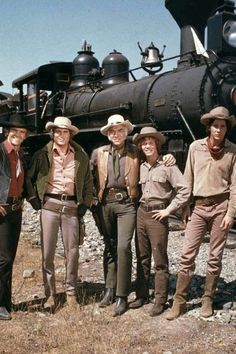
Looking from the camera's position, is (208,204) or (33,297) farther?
(33,297)

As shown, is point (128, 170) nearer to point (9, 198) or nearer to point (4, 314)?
point (9, 198)

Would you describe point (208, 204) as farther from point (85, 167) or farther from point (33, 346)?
point (33, 346)

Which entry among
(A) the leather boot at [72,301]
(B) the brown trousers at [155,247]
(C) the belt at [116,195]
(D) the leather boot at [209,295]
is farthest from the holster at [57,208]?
(D) the leather boot at [209,295]

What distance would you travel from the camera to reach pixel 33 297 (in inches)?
203

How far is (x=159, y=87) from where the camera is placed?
31.0ft

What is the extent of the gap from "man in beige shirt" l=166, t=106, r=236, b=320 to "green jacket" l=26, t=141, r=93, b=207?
1104mm

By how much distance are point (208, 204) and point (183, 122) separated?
444 cm

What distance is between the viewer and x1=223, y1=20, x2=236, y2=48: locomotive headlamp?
28.6 feet

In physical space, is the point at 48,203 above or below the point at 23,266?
above

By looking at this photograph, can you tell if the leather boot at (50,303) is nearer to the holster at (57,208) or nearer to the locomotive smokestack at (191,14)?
the holster at (57,208)

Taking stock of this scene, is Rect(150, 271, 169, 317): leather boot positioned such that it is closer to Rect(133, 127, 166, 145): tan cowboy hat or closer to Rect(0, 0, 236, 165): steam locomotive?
Rect(133, 127, 166, 145): tan cowboy hat

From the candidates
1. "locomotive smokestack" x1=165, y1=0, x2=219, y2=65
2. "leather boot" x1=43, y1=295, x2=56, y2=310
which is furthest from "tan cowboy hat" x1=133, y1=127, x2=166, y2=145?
"locomotive smokestack" x1=165, y1=0, x2=219, y2=65

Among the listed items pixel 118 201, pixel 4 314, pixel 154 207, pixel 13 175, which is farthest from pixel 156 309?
pixel 13 175

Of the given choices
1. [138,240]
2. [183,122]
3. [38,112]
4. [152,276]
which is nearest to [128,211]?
[138,240]
